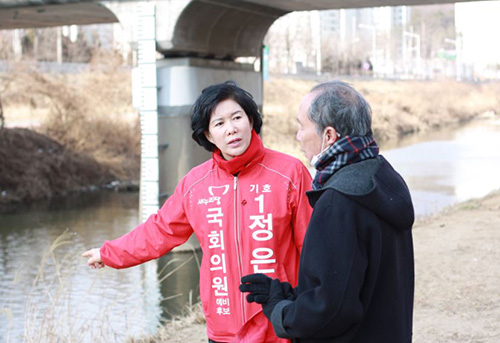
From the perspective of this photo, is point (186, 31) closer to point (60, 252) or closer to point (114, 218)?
point (60, 252)

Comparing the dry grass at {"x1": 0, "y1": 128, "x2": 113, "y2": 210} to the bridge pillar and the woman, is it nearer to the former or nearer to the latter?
the bridge pillar

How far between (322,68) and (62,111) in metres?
48.2

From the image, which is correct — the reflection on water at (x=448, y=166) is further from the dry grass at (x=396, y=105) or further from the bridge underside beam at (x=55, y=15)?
the bridge underside beam at (x=55, y=15)

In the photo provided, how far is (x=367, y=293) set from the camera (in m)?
2.52

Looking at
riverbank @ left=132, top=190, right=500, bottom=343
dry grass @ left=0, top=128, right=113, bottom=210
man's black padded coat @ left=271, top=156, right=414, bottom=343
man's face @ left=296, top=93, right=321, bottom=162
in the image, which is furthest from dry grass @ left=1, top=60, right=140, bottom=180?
man's black padded coat @ left=271, top=156, right=414, bottom=343

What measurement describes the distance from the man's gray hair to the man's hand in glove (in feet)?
1.70

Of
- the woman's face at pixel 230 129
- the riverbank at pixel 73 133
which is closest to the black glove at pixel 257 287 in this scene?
the woman's face at pixel 230 129

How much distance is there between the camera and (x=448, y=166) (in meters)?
23.9

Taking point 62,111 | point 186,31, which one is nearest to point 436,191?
point 186,31

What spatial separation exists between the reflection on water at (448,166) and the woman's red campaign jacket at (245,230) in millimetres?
11521

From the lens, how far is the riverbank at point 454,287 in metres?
5.89

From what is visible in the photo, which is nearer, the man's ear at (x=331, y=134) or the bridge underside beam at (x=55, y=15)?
the man's ear at (x=331, y=134)

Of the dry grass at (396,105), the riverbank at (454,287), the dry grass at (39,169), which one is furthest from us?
the dry grass at (396,105)

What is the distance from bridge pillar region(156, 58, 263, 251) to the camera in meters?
12.7
